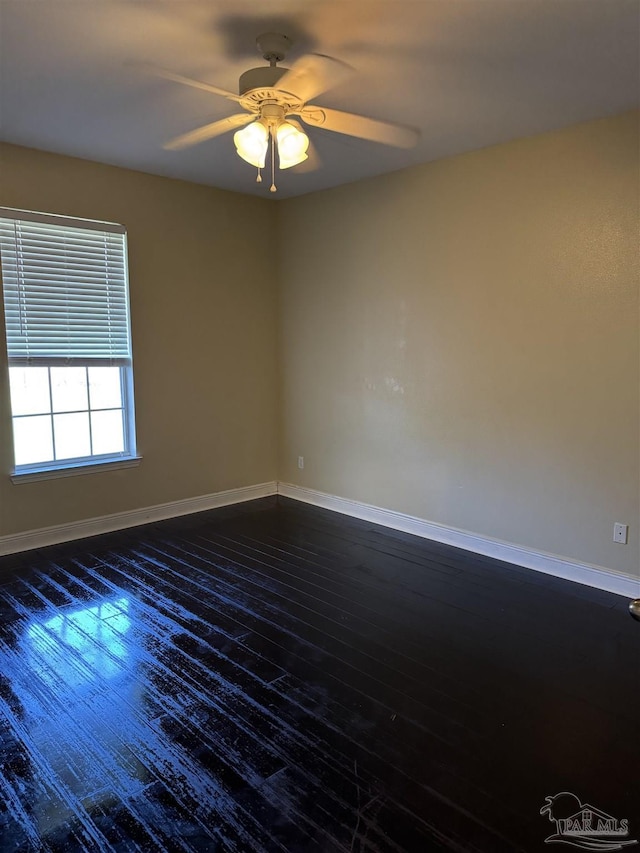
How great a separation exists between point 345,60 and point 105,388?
2752 millimetres

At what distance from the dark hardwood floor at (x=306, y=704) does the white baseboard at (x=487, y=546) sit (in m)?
0.11

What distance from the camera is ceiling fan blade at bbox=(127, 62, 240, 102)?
8.19 ft

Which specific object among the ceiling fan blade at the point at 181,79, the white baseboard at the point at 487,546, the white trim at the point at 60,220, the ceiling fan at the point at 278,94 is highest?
the ceiling fan blade at the point at 181,79

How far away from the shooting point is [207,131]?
3.29m

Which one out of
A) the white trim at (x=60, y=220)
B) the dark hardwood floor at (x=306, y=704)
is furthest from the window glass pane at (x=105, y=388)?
the dark hardwood floor at (x=306, y=704)

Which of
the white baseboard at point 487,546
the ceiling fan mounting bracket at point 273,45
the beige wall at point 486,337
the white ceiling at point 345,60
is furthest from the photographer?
the white baseboard at point 487,546

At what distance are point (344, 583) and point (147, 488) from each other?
1912 mm

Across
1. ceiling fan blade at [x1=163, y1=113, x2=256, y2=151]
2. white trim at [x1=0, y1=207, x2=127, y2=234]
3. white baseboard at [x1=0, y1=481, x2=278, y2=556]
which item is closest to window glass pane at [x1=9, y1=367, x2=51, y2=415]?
white baseboard at [x1=0, y1=481, x2=278, y2=556]

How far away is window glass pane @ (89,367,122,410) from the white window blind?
7 cm

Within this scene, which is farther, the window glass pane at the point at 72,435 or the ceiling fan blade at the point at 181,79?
the window glass pane at the point at 72,435

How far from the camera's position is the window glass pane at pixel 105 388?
4148 mm

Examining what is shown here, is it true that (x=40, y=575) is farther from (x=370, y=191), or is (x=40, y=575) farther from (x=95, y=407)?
(x=370, y=191)

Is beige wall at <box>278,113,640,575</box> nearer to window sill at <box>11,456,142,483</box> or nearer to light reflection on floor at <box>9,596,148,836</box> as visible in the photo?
window sill at <box>11,456,142,483</box>

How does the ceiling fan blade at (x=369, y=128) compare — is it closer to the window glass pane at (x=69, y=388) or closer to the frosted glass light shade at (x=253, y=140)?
the frosted glass light shade at (x=253, y=140)
